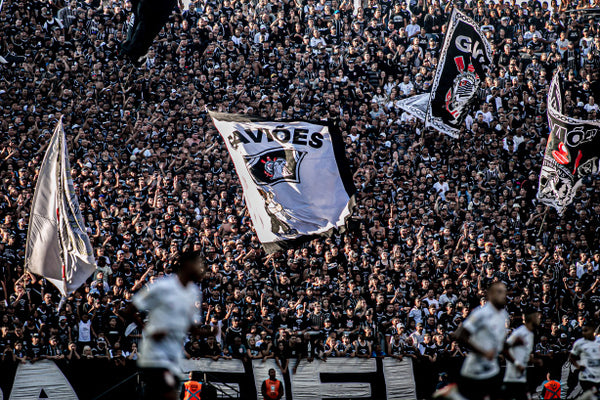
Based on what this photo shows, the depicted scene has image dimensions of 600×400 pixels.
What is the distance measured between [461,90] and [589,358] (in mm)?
10204

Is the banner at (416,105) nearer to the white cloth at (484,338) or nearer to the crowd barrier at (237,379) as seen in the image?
the crowd barrier at (237,379)

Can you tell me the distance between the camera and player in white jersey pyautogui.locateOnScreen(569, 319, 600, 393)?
1293cm

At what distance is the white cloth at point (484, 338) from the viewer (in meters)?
9.14

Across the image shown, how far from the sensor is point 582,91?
26.0m

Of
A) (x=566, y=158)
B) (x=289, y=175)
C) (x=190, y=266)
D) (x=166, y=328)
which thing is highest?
(x=566, y=158)

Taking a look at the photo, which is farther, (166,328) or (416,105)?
(416,105)

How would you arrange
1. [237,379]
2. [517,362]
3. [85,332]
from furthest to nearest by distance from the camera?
[85,332] < [237,379] < [517,362]

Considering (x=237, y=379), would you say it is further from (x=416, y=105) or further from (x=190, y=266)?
(x=416, y=105)

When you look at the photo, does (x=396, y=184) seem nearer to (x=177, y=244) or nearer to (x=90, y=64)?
(x=177, y=244)

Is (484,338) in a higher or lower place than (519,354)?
higher

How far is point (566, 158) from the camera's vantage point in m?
21.1

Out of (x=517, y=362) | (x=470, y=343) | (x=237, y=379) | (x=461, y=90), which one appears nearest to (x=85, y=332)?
(x=237, y=379)

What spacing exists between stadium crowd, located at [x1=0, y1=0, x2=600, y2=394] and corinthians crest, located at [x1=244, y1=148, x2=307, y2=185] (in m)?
3.23

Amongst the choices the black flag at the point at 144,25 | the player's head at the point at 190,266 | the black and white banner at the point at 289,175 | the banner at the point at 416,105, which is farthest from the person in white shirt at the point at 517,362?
the banner at the point at 416,105
